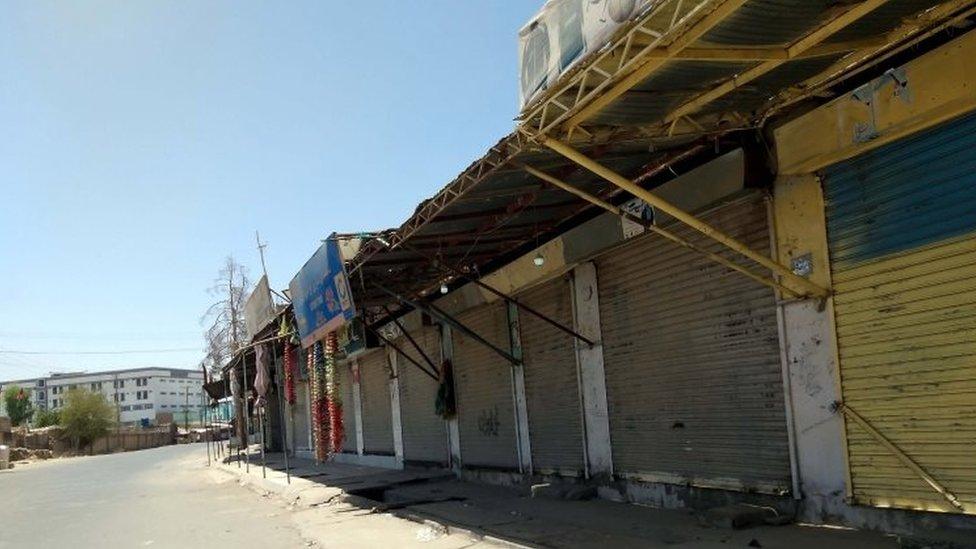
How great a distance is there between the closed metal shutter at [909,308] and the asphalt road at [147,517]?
6.77 m

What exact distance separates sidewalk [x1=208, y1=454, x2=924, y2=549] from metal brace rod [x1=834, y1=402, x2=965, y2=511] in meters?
0.52

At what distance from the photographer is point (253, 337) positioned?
75.4ft

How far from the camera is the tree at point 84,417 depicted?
7256 centimetres

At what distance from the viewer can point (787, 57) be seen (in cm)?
535

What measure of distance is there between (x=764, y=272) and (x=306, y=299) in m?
9.64

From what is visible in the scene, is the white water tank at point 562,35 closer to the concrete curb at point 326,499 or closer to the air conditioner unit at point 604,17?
the air conditioner unit at point 604,17

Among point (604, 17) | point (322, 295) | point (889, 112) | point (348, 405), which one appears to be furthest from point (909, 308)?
point (348, 405)

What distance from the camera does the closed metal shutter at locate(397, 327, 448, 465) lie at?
54.1ft

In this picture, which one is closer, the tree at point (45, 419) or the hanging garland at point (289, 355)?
the hanging garland at point (289, 355)

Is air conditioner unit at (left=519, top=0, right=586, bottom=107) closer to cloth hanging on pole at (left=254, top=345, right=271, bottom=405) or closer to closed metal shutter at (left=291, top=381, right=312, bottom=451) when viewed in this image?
cloth hanging on pole at (left=254, top=345, right=271, bottom=405)

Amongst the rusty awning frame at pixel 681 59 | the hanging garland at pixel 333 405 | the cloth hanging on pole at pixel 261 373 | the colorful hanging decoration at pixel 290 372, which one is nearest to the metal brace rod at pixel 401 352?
the hanging garland at pixel 333 405

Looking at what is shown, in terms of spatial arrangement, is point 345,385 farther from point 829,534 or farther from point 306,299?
point 829,534

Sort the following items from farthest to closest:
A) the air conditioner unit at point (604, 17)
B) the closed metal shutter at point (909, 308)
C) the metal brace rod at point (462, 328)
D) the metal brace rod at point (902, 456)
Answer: the metal brace rod at point (462, 328)
the metal brace rod at point (902, 456)
the closed metal shutter at point (909, 308)
the air conditioner unit at point (604, 17)

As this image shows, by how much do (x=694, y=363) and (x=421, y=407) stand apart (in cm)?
950
